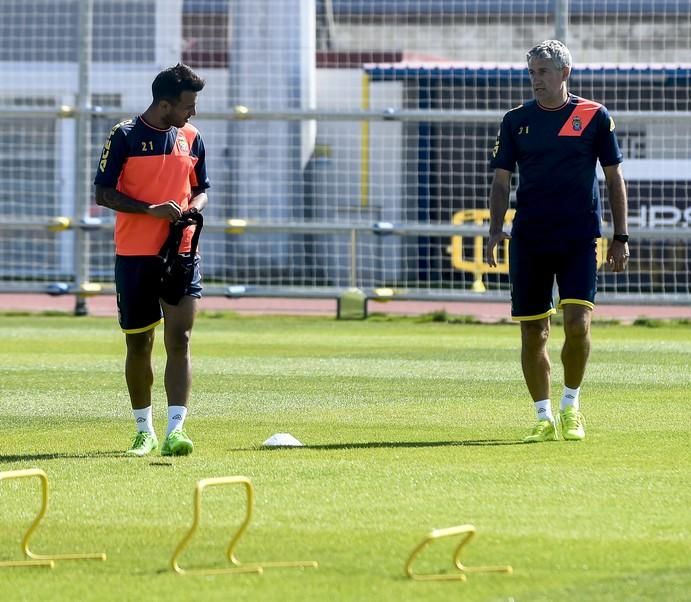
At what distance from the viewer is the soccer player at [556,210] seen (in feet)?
27.7

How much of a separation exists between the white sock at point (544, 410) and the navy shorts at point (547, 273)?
0.47 meters

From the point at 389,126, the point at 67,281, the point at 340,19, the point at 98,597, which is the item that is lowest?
the point at 98,597

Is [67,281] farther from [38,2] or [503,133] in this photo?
[503,133]

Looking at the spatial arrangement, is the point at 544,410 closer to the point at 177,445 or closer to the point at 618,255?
the point at 618,255

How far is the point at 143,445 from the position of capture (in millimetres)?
7852

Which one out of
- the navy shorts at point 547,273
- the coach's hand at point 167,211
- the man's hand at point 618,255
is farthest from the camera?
the man's hand at point 618,255

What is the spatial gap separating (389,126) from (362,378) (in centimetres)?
853

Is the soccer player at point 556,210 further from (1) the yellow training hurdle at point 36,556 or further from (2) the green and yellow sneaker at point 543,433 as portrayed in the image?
(1) the yellow training hurdle at point 36,556

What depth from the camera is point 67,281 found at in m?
19.5

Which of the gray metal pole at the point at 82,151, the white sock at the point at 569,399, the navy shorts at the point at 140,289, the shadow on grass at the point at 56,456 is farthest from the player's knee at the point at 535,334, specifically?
the gray metal pole at the point at 82,151

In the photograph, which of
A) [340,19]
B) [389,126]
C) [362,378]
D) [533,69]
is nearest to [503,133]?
[533,69]

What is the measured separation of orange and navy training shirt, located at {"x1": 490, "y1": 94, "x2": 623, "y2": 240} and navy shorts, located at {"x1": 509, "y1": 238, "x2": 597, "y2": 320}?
7 cm

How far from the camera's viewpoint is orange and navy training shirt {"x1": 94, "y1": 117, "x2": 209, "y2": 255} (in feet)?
26.1

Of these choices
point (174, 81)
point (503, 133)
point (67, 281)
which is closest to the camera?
point (174, 81)
